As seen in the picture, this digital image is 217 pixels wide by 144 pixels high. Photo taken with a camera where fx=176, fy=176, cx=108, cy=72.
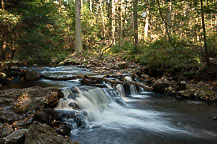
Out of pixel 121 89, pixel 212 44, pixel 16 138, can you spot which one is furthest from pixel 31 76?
pixel 212 44

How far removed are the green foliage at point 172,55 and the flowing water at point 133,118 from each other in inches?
81.3

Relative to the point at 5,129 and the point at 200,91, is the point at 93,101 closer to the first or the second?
the point at 5,129

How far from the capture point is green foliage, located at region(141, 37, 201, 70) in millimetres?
8781

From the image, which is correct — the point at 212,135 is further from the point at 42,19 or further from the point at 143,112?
the point at 42,19

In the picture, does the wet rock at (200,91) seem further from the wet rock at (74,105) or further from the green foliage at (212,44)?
the wet rock at (74,105)

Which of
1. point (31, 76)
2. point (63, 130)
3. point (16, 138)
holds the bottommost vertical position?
point (63, 130)

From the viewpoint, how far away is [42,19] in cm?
882

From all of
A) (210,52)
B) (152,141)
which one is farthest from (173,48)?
(152,141)

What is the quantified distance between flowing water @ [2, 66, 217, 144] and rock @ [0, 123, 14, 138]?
141 cm

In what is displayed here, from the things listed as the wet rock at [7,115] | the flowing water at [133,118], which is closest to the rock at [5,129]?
the wet rock at [7,115]

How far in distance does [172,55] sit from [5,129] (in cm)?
816

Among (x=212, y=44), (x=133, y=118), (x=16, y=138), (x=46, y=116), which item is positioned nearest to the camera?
(x=16, y=138)

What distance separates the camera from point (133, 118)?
6.12 metres

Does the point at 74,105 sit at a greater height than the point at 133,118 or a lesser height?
greater
